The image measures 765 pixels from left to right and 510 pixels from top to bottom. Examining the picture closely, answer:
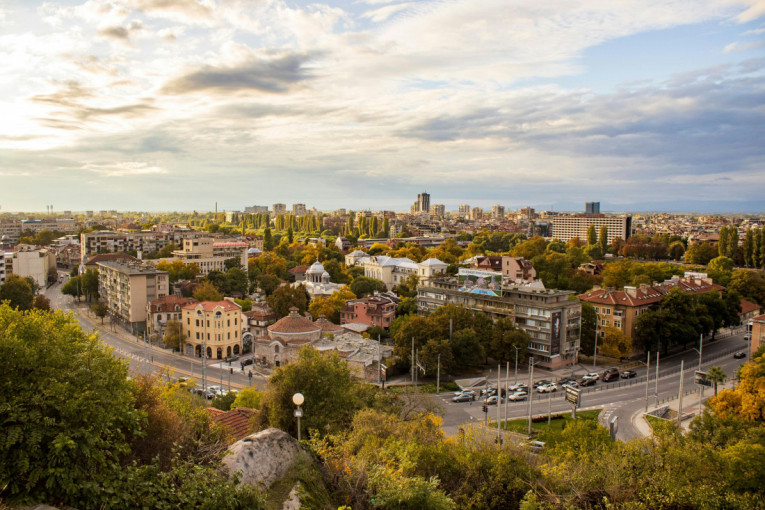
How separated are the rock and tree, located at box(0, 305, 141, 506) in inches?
90.2

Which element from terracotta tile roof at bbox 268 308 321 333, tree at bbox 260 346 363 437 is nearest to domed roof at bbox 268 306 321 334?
terracotta tile roof at bbox 268 308 321 333

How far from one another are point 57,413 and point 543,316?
3898cm

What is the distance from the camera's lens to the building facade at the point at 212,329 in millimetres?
49188

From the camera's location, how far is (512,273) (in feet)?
240

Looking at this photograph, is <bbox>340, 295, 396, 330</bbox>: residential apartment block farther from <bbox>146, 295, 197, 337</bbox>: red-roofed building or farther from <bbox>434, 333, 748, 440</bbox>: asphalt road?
<bbox>434, 333, 748, 440</bbox>: asphalt road

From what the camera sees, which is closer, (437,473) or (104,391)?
(104,391)

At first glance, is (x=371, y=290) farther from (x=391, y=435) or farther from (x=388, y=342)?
(x=391, y=435)

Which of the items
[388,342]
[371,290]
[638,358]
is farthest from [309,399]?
[371,290]

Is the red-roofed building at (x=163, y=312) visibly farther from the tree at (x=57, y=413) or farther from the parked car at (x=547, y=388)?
the tree at (x=57, y=413)

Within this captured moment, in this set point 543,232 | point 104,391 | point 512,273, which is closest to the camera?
point 104,391

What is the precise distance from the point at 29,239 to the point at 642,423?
444 feet

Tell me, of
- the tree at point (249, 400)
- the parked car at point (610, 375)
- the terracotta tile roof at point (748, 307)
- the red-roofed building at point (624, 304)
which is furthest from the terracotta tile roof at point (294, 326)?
the terracotta tile roof at point (748, 307)

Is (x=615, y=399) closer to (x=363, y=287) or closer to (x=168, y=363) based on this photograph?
(x=168, y=363)

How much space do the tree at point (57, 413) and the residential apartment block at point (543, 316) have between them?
37.1 meters
